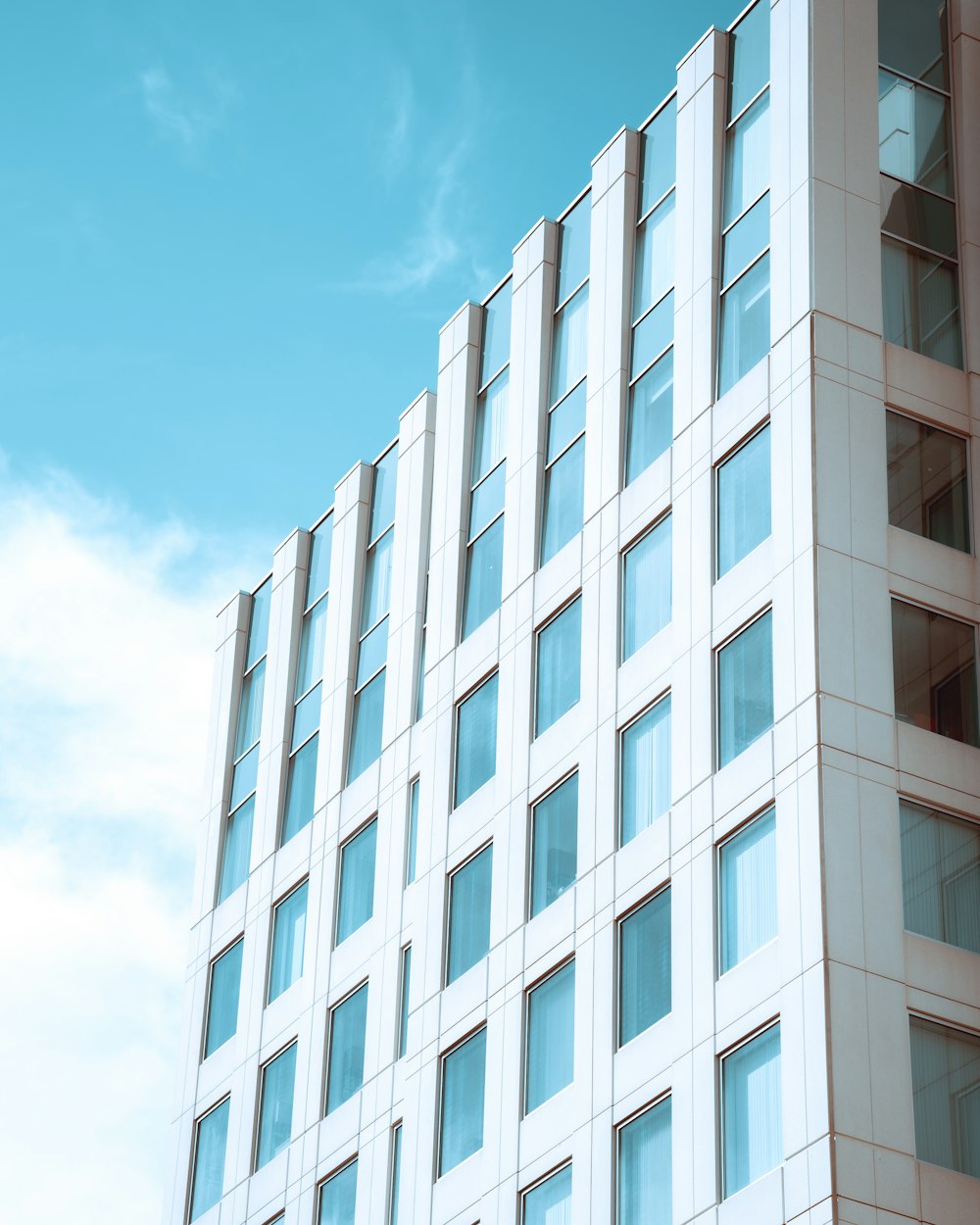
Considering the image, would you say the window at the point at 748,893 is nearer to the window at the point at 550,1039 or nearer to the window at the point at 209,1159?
the window at the point at 550,1039

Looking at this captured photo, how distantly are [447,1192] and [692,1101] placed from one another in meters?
8.00

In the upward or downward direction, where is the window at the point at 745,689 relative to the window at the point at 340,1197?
upward

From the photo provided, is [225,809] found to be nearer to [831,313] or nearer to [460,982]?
[460,982]

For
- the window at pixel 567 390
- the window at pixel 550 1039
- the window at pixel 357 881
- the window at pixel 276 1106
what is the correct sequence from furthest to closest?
the window at pixel 357 881 → the window at pixel 276 1106 → the window at pixel 567 390 → the window at pixel 550 1039

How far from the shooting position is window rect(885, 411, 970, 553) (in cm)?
3600

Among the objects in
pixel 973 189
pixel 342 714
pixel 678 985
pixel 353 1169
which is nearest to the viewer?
pixel 678 985

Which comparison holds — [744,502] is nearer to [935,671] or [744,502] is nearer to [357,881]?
[935,671]

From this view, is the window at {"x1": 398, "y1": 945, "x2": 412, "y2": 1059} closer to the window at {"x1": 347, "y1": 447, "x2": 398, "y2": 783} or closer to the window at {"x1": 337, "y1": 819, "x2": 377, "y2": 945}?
the window at {"x1": 337, "y1": 819, "x2": 377, "y2": 945}

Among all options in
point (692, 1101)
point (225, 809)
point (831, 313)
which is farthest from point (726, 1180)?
point (225, 809)

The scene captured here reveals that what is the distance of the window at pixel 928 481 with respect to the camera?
3600 cm

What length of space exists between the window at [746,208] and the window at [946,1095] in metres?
12.3

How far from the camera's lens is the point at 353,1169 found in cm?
4406

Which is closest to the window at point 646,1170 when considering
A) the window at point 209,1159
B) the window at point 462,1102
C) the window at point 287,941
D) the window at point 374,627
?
the window at point 462,1102

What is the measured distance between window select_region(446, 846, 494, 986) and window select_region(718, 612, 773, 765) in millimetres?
7551
